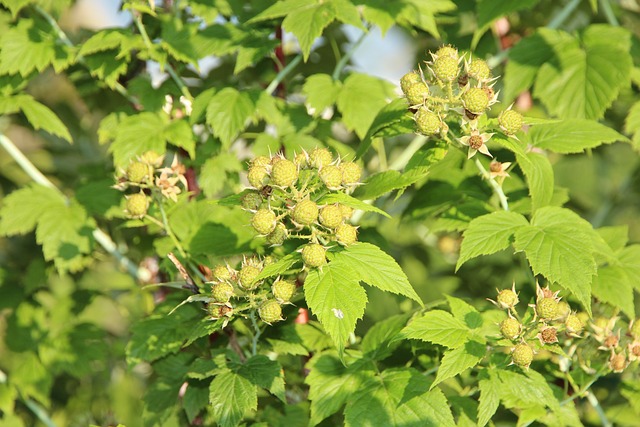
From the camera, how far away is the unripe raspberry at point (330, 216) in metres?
1.92

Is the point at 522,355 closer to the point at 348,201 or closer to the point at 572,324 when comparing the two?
the point at 572,324

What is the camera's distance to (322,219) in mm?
1935

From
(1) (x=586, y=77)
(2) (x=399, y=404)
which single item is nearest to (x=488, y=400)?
(2) (x=399, y=404)

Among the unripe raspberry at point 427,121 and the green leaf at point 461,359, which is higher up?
the unripe raspberry at point 427,121

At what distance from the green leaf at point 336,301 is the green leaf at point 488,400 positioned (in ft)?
1.52

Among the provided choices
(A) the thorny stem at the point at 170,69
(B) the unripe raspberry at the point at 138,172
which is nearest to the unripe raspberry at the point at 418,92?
(B) the unripe raspberry at the point at 138,172

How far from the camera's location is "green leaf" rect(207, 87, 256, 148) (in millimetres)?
2852

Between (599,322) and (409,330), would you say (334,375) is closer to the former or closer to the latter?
(409,330)

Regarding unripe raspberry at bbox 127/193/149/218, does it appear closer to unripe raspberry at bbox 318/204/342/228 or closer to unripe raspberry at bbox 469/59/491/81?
unripe raspberry at bbox 318/204/342/228

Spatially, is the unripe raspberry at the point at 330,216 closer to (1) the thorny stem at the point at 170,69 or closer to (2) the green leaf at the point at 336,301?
(2) the green leaf at the point at 336,301

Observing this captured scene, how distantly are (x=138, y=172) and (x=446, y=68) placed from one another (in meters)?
1.05

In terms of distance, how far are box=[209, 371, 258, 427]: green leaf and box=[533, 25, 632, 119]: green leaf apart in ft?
5.56

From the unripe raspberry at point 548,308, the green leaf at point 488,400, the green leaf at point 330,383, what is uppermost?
the unripe raspberry at point 548,308

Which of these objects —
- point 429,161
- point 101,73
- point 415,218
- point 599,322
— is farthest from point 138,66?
point 599,322
